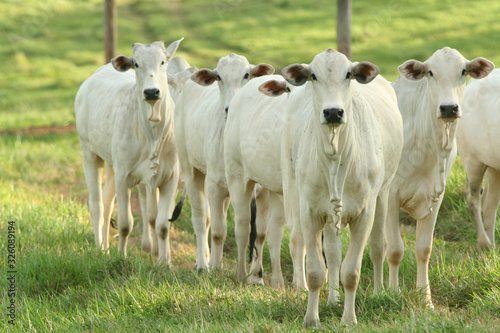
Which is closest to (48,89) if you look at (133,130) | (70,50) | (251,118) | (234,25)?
(70,50)

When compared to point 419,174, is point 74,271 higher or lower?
lower

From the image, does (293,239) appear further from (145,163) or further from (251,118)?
(145,163)

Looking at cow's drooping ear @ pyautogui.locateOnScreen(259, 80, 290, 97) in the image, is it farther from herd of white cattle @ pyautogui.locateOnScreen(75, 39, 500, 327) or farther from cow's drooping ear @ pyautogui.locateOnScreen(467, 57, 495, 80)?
cow's drooping ear @ pyautogui.locateOnScreen(467, 57, 495, 80)

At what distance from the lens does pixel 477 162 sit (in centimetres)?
705

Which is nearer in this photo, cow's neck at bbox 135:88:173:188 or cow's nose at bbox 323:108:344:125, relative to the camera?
cow's nose at bbox 323:108:344:125

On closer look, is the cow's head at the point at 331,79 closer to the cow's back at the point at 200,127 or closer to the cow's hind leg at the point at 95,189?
the cow's back at the point at 200,127

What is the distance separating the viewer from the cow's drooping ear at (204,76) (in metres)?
6.68

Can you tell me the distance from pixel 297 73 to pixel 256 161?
5.20ft

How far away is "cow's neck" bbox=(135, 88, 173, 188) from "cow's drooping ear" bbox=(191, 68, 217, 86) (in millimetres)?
435

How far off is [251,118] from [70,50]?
66.3 ft

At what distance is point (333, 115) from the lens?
4109 mm

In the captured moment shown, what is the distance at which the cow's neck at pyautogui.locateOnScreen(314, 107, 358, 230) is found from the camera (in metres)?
4.37

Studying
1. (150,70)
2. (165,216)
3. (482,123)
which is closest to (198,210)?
(165,216)

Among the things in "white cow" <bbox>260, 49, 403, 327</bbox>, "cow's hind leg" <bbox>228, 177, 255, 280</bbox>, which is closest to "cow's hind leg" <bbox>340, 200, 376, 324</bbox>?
"white cow" <bbox>260, 49, 403, 327</bbox>
